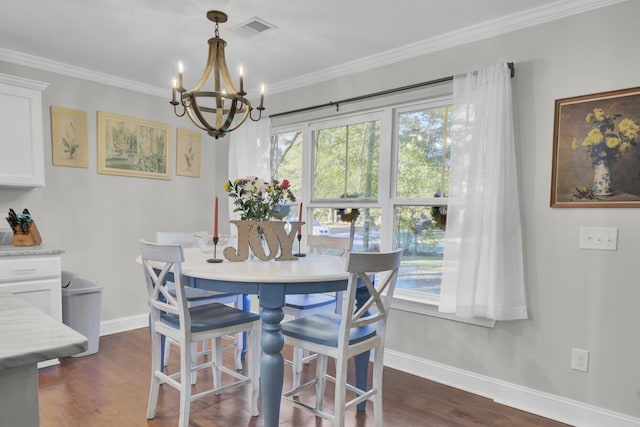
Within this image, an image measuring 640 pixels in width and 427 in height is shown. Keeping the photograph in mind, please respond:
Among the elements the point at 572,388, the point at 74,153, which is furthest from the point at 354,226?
the point at 74,153

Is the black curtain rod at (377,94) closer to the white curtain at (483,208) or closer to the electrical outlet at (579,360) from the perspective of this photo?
the white curtain at (483,208)

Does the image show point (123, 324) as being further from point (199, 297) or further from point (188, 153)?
point (188, 153)

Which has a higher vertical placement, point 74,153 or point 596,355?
point 74,153

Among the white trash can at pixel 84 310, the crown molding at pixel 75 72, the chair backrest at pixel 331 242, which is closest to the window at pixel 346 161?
the chair backrest at pixel 331 242

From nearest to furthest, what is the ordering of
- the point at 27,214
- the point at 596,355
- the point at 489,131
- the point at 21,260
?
the point at 596,355
the point at 489,131
the point at 21,260
the point at 27,214

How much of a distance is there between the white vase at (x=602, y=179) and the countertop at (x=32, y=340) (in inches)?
95.9

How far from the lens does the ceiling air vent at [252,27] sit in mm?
2464

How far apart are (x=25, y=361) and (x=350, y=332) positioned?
1.45 meters

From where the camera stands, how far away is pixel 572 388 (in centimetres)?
221

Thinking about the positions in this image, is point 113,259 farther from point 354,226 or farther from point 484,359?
point 484,359

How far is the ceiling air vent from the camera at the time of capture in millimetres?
2464

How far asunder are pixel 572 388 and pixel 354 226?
1.83 m

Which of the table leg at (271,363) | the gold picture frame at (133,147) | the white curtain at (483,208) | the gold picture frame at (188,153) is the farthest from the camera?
the gold picture frame at (188,153)

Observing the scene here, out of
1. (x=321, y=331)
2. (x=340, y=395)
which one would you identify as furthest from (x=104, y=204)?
(x=340, y=395)
